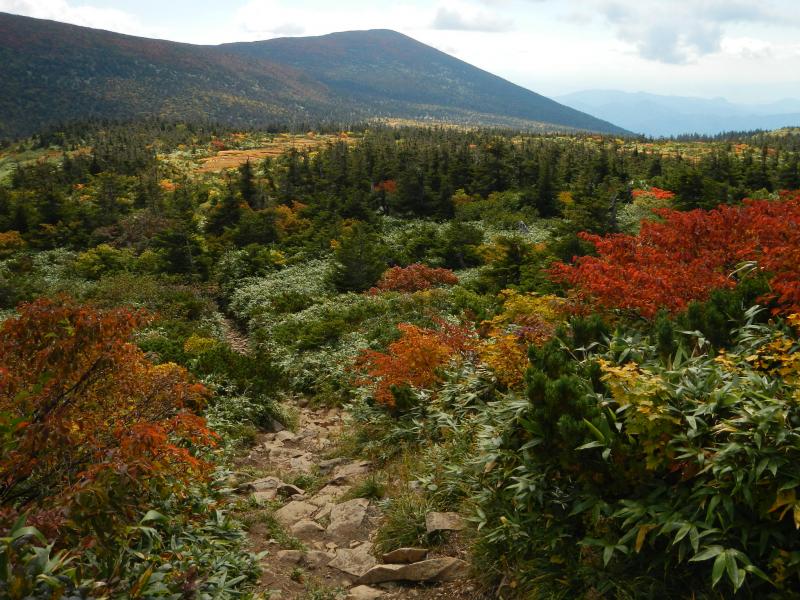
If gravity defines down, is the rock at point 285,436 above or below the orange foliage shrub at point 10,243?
above

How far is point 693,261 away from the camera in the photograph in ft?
30.0

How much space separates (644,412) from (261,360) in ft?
34.0

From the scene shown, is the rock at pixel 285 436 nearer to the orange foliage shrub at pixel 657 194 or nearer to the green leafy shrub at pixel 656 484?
the green leafy shrub at pixel 656 484

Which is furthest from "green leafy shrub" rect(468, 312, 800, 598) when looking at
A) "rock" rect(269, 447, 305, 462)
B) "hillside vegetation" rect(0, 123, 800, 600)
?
"rock" rect(269, 447, 305, 462)

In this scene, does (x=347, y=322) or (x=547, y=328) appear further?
(x=347, y=322)

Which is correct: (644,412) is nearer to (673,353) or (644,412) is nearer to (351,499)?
(673,353)

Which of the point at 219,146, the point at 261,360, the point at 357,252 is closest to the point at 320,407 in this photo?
the point at 261,360

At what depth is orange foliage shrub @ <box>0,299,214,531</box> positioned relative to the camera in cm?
343

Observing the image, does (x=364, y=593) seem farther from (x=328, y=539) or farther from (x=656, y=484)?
(x=656, y=484)

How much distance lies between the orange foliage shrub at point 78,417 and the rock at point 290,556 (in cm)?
130

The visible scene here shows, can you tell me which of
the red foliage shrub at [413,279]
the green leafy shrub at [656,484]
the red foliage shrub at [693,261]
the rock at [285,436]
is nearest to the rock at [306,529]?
the green leafy shrub at [656,484]

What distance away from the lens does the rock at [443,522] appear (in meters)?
5.68

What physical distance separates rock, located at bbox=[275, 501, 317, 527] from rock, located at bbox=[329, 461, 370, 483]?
2.62 ft

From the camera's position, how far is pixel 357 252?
75.7 feet
